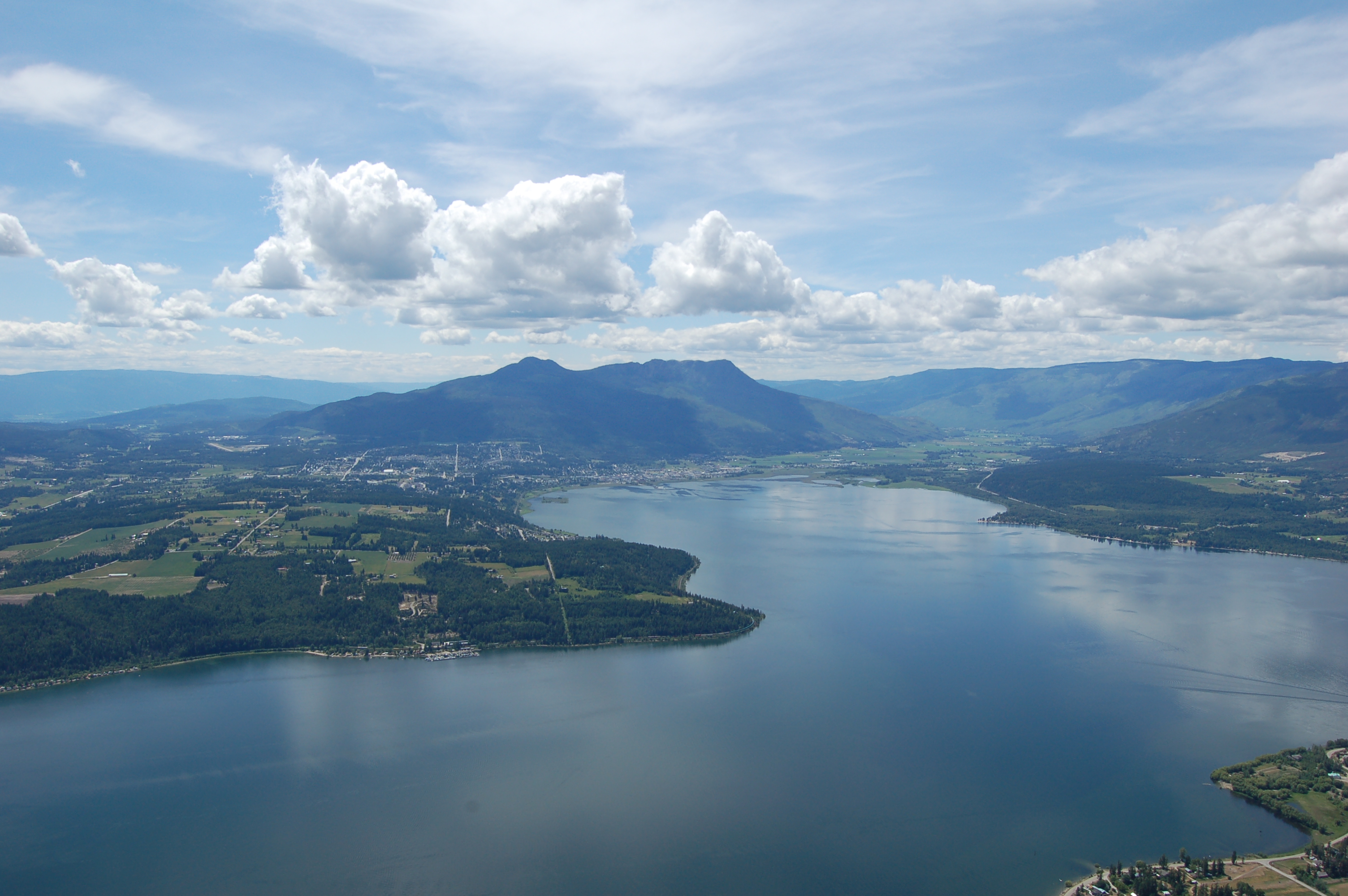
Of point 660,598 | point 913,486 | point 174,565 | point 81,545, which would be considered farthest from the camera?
point 913,486

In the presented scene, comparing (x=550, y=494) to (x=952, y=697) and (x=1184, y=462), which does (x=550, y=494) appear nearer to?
(x=952, y=697)

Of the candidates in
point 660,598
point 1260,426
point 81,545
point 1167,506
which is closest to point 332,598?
point 660,598

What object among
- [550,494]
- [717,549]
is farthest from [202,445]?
[717,549]

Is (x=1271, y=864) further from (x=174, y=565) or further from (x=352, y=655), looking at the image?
(x=174, y=565)

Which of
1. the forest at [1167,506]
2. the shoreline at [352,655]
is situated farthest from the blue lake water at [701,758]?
the forest at [1167,506]

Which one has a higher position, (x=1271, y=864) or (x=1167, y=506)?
(x=1167, y=506)

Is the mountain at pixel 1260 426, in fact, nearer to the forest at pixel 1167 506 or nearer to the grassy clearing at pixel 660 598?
the forest at pixel 1167 506
